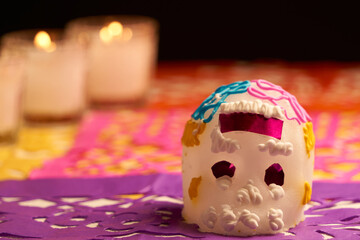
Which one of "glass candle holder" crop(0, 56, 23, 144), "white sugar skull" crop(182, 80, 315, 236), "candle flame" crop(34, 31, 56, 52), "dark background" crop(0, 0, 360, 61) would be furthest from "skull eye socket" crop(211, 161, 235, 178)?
"dark background" crop(0, 0, 360, 61)

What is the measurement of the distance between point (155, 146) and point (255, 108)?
42cm

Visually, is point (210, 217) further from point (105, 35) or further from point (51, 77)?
point (105, 35)

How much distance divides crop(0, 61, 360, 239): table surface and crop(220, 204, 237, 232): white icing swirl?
3 cm

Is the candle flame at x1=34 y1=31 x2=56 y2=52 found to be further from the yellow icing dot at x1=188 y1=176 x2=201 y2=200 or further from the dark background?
the dark background

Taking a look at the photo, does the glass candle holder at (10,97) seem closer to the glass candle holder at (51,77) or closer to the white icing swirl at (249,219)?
the glass candle holder at (51,77)

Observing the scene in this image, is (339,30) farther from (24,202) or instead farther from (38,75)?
(24,202)

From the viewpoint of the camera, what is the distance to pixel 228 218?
727 mm

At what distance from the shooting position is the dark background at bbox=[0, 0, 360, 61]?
2.05 meters

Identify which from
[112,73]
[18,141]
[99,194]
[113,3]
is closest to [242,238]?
[99,194]

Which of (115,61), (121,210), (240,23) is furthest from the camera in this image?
(240,23)

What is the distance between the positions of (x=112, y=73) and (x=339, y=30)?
3.04 ft

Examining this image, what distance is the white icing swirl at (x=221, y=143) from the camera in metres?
0.73

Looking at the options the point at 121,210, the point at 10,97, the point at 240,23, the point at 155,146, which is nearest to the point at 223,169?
the point at 121,210

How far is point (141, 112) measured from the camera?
1.36 meters
